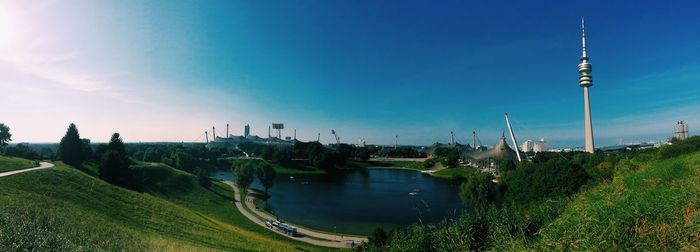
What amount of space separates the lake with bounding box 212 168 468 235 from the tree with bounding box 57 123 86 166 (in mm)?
22234

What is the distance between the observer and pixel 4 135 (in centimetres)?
4431

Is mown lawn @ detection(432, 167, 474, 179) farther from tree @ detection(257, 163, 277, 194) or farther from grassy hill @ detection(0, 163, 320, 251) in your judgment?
grassy hill @ detection(0, 163, 320, 251)

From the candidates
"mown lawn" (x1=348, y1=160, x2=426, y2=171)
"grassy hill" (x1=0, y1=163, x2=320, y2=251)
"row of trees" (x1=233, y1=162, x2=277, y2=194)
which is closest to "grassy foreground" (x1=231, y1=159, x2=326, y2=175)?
"mown lawn" (x1=348, y1=160, x2=426, y2=171)

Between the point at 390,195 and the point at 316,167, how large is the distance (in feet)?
136

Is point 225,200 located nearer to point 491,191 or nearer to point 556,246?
point 491,191

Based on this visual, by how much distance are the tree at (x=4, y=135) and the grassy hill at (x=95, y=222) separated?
1232 inches

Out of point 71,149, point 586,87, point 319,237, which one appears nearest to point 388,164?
point 586,87

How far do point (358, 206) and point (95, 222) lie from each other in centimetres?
2997

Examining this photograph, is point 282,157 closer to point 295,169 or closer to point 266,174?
point 295,169

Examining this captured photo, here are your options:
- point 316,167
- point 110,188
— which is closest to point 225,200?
point 110,188

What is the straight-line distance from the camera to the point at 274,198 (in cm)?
4647

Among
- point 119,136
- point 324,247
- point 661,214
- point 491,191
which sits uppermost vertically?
point 119,136

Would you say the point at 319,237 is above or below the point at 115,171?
below

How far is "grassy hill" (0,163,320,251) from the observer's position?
29.6 ft
